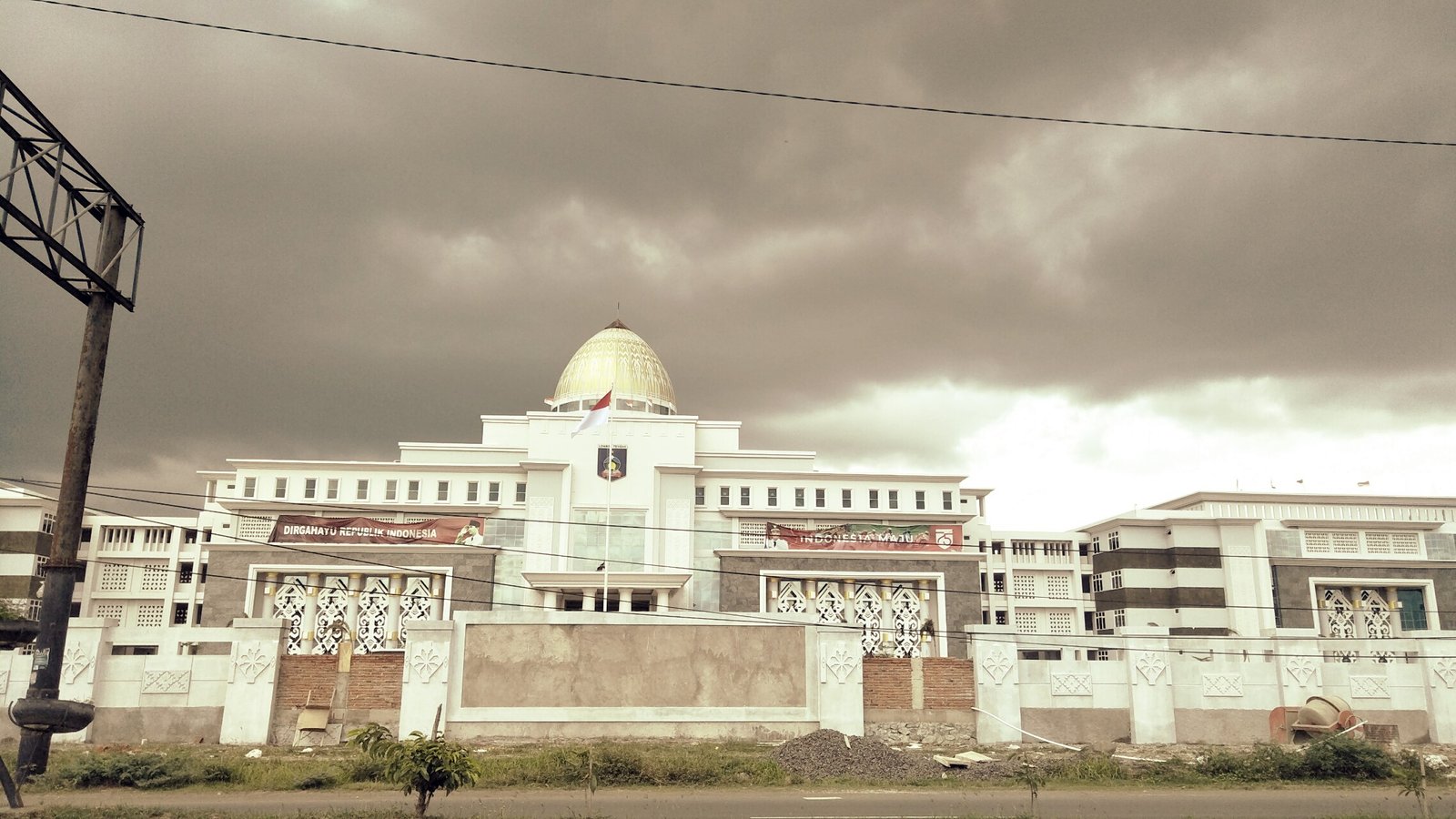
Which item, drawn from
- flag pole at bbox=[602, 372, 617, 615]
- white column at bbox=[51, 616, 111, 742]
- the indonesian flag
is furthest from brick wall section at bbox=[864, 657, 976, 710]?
white column at bbox=[51, 616, 111, 742]

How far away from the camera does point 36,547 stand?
72688 mm

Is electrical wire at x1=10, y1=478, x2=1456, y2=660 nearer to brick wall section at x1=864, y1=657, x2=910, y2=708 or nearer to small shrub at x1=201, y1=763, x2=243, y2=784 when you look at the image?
brick wall section at x1=864, y1=657, x2=910, y2=708

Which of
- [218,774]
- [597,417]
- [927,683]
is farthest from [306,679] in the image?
[927,683]

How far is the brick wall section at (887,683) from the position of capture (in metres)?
34.3

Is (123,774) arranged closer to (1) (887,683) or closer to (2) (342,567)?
(1) (887,683)

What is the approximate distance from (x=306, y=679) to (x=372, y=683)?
2.08 meters

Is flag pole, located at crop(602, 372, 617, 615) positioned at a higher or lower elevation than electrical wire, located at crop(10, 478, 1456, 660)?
higher

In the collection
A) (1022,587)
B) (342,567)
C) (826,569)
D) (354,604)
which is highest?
(1022,587)

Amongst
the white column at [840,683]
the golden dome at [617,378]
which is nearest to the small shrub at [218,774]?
the white column at [840,683]

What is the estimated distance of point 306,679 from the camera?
3369cm

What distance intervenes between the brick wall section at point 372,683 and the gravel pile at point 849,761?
12682 mm

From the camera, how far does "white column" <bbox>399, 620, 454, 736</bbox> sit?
32.5 metres

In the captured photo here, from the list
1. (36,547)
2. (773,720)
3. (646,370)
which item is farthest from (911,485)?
(36,547)

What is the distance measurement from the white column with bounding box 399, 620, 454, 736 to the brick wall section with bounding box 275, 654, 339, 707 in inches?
94.5
